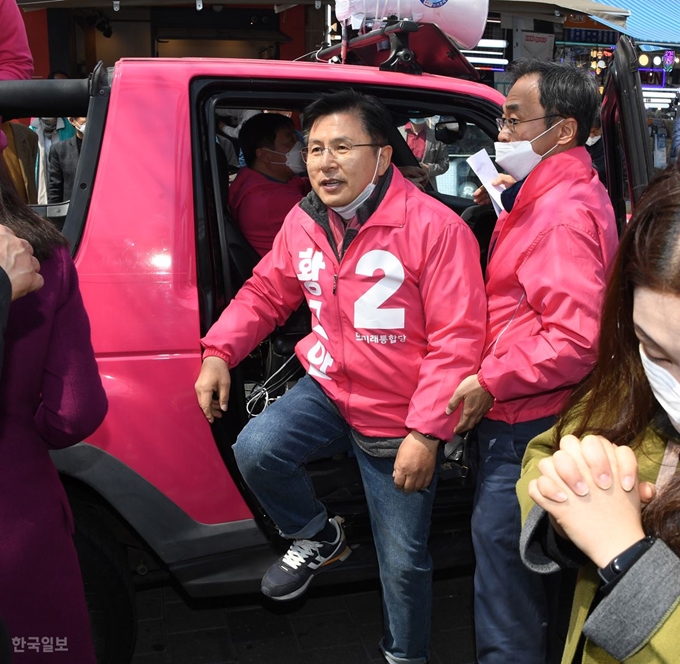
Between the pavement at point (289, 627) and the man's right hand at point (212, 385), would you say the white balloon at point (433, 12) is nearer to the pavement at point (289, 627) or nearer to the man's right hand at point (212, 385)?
the man's right hand at point (212, 385)

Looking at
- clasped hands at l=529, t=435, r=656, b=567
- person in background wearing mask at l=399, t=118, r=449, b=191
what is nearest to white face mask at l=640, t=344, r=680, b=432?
clasped hands at l=529, t=435, r=656, b=567

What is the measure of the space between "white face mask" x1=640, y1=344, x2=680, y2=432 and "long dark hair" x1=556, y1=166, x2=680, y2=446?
66 mm

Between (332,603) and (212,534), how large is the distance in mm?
858

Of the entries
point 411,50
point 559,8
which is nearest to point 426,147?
point 411,50

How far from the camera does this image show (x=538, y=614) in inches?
88.0

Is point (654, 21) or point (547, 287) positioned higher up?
point (654, 21)

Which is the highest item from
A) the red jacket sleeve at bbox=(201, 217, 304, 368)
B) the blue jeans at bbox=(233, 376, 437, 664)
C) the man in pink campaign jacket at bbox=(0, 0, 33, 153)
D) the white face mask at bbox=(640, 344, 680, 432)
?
the man in pink campaign jacket at bbox=(0, 0, 33, 153)

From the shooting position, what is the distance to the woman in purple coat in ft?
4.99

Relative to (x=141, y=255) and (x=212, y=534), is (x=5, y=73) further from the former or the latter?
(x=212, y=534)

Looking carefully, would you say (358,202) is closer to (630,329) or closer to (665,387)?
(630,329)

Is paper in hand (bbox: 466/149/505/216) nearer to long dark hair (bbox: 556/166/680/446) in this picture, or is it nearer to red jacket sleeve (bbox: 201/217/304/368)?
red jacket sleeve (bbox: 201/217/304/368)

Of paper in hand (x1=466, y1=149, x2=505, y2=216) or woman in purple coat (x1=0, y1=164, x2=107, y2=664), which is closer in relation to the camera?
woman in purple coat (x1=0, y1=164, x2=107, y2=664)

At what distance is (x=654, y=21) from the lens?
1088cm

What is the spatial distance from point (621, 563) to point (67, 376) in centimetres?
106
